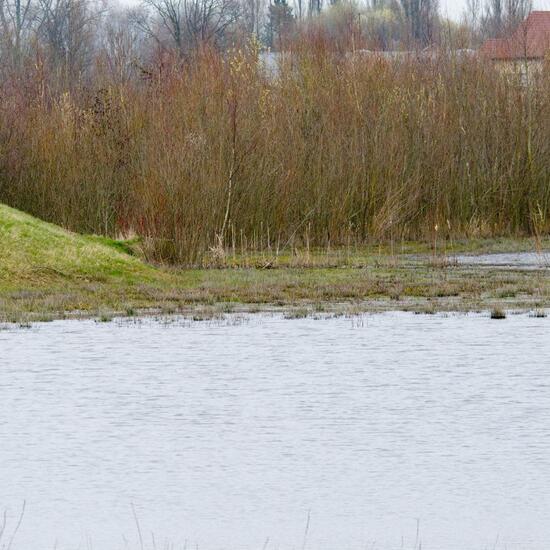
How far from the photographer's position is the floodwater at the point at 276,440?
256 inches

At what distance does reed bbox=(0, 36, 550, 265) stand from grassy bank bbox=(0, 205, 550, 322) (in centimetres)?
175

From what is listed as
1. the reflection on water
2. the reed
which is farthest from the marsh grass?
the reed

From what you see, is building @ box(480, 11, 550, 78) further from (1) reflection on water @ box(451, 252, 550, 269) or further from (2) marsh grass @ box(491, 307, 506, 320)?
(2) marsh grass @ box(491, 307, 506, 320)

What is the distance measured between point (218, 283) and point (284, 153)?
7.18 metres

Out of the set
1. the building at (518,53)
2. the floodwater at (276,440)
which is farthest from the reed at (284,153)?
the floodwater at (276,440)

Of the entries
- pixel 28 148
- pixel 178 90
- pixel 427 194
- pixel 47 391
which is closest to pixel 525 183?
pixel 427 194

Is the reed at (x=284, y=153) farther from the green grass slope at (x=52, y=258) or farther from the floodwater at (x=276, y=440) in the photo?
the floodwater at (x=276, y=440)

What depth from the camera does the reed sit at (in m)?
22.7

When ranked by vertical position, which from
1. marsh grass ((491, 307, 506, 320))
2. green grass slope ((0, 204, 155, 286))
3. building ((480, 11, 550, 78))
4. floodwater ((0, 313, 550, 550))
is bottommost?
marsh grass ((491, 307, 506, 320))

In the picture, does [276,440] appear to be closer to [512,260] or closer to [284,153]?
[512,260]

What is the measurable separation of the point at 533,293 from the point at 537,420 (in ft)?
26.5

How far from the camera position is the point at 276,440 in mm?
8367

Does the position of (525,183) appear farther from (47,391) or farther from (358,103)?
(47,391)

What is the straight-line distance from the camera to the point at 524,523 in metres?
6.51
